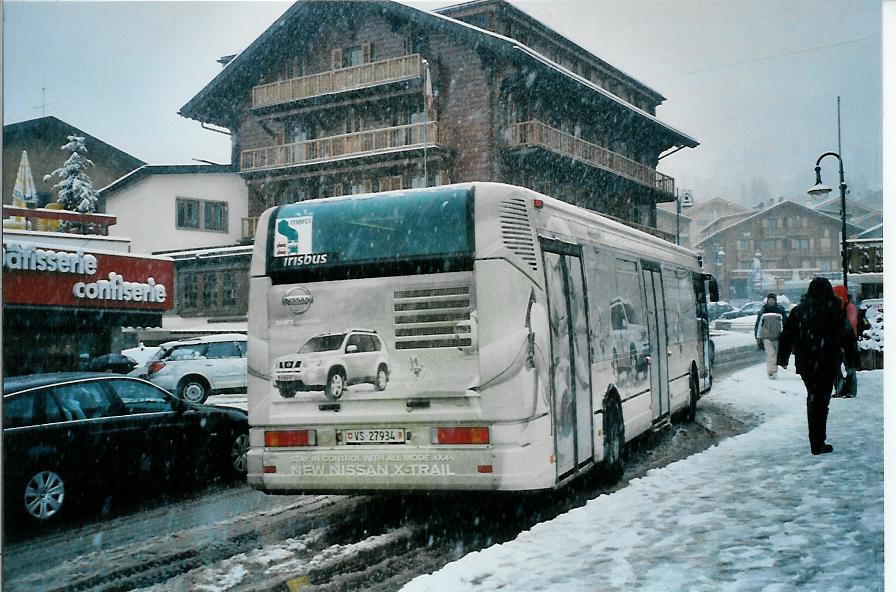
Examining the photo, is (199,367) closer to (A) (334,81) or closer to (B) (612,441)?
(A) (334,81)

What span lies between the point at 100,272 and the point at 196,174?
195 centimetres

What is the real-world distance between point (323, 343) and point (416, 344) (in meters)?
0.79

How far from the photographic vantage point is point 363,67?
414 inches

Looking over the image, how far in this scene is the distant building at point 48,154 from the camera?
7441 millimetres

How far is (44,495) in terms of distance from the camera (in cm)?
710

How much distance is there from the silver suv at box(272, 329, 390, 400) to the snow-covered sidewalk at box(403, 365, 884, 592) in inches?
62.5

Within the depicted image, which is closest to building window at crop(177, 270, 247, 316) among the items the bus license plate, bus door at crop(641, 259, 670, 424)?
the bus license plate

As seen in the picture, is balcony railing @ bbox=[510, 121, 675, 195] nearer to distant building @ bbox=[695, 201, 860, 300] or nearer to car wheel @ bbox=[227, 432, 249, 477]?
distant building @ bbox=[695, 201, 860, 300]

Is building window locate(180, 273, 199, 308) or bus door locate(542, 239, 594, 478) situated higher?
building window locate(180, 273, 199, 308)

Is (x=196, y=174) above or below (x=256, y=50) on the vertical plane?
below

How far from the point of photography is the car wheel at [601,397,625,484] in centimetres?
805

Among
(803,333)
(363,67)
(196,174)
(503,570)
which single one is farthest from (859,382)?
(196,174)

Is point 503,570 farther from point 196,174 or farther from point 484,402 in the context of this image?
point 196,174

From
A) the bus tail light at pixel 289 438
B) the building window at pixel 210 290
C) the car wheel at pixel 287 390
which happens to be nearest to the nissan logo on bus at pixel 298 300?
the car wheel at pixel 287 390
